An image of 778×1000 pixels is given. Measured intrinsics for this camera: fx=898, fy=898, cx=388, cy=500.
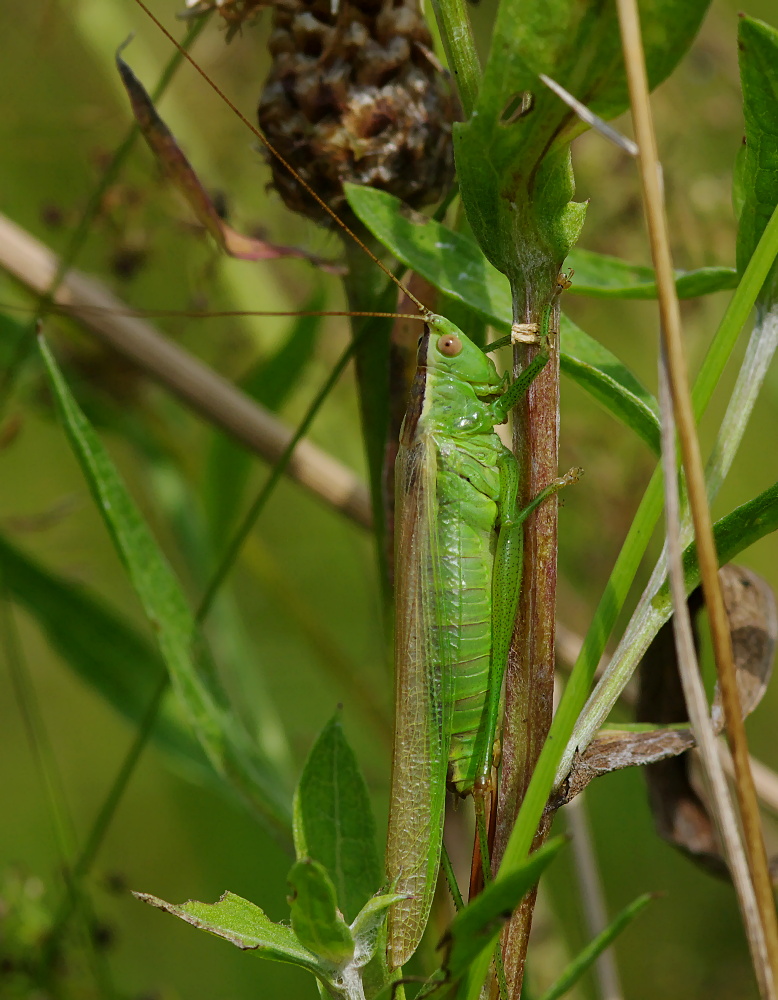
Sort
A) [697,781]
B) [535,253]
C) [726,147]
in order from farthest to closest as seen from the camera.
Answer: [726,147] < [697,781] < [535,253]

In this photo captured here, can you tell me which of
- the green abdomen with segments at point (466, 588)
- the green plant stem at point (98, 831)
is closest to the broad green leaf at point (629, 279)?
the green abdomen with segments at point (466, 588)

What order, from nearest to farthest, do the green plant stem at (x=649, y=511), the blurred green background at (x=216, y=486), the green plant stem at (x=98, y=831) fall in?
the green plant stem at (x=649, y=511)
the green plant stem at (x=98, y=831)
the blurred green background at (x=216, y=486)

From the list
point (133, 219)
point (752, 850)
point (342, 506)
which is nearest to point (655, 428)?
point (752, 850)

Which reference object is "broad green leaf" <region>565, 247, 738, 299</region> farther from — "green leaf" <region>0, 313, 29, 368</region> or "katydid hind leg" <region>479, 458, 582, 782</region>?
"green leaf" <region>0, 313, 29, 368</region>

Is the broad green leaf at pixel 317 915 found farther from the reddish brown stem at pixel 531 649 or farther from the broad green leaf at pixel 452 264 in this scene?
the broad green leaf at pixel 452 264

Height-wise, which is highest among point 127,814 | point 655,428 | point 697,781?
point 655,428

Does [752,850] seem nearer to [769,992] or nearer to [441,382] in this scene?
[769,992]

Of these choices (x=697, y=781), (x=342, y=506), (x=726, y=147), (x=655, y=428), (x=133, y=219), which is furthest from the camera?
(x=726, y=147)
